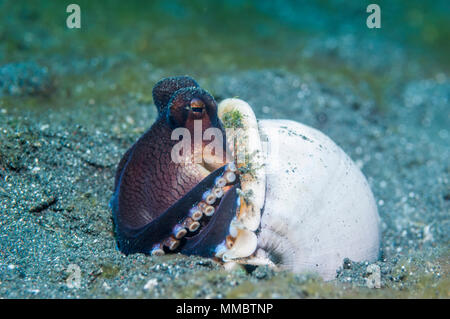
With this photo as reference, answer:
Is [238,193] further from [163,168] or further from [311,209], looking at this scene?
[163,168]

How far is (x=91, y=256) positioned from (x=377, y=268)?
2216mm

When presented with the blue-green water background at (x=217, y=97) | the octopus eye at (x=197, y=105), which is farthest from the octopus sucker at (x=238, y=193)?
the blue-green water background at (x=217, y=97)

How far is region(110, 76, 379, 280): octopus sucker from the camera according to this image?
255 cm

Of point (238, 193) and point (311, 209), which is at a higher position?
point (238, 193)

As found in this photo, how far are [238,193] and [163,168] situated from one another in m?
0.69

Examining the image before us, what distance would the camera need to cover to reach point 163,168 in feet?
9.24

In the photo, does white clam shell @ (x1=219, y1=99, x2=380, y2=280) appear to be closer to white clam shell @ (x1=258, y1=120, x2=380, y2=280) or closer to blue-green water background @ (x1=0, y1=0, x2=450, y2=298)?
white clam shell @ (x1=258, y1=120, x2=380, y2=280)

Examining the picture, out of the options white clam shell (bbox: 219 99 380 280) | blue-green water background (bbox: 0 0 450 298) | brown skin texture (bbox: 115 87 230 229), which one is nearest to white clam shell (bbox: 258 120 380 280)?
white clam shell (bbox: 219 99 380 280)

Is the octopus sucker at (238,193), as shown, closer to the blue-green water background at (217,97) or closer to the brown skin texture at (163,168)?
the brown skin texture at (163,168)

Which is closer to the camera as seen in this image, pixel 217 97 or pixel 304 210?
pixel 304 210

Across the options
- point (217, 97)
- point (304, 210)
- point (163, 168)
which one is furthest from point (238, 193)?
point (217, 97)
